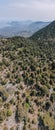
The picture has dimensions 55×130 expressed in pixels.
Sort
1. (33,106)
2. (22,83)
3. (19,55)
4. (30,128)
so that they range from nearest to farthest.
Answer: (30,128)
(33,106)
(22,83)
(19,55)

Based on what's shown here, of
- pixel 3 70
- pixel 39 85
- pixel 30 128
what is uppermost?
pixel 3 70

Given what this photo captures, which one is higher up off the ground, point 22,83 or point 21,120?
point 22,83

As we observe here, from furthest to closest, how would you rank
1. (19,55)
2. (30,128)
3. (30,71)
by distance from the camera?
(19,55) → (30,71) → (30,128)

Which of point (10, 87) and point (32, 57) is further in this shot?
point (32, 57)

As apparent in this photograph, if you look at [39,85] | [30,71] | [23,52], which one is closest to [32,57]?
[23,52]

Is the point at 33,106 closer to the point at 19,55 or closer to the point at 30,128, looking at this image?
the point at 30,128

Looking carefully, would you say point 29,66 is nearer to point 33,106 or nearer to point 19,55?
point 19,55

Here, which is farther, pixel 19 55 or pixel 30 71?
pixel 19 55

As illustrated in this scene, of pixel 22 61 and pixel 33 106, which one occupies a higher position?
pixel 22 61

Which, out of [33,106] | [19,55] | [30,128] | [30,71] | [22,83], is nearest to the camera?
[30,128]

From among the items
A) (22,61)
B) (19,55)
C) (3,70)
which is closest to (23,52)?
(19,55)
